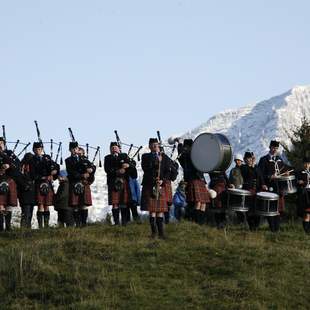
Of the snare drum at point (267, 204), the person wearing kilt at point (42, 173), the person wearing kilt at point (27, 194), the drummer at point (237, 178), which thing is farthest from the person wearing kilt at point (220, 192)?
the person wearing kilt at point (27, 194)

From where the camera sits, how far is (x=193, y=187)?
18547 mm

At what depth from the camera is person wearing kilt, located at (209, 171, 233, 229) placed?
18.6m

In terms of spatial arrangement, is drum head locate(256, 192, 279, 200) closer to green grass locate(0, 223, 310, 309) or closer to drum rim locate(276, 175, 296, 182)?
drum rim locate(276, 175, 296, 182)

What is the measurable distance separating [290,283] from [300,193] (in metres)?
5.47

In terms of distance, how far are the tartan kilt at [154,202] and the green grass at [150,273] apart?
1.77 ft

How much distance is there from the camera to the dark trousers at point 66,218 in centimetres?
1906

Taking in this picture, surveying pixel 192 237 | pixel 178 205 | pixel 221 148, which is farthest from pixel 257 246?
pixel 178 205

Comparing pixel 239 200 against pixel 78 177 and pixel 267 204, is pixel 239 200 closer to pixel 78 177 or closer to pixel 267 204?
pixel 267 204

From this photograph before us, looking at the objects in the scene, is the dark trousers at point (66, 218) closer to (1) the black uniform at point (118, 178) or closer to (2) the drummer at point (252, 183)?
(1) the black uniform at point (118, 178)

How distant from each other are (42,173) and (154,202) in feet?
11.0

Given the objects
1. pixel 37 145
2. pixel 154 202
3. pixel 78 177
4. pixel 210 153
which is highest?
pixel 37 145

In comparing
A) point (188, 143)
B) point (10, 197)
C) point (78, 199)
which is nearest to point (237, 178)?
point (188, 143)

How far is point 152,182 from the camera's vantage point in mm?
16297

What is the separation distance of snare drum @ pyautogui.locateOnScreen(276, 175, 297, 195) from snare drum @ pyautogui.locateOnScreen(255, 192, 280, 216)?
1.51 ft
